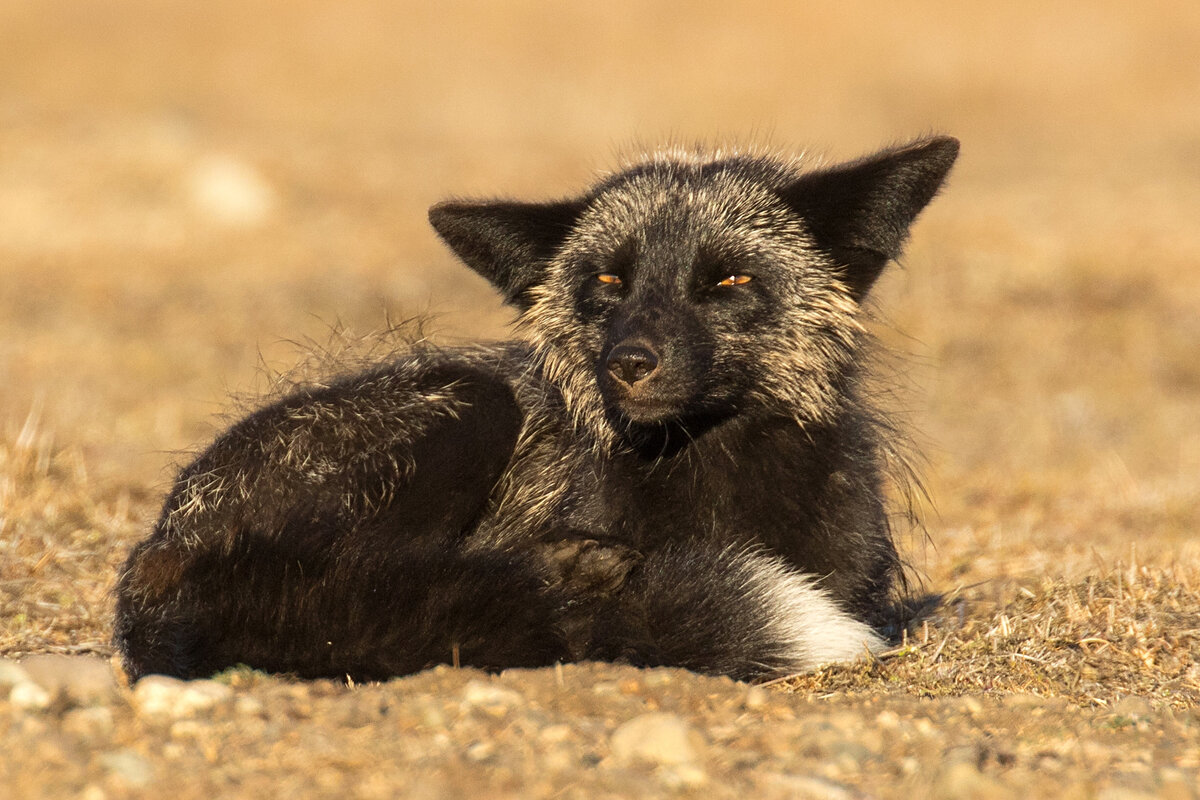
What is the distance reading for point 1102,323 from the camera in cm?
1293

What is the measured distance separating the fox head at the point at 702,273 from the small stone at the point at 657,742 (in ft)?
5.01

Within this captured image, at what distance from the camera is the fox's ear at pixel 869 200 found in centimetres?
464

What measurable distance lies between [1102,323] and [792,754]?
35.9 ft

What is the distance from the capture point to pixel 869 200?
4809mm

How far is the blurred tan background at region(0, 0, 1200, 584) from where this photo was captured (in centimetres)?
862

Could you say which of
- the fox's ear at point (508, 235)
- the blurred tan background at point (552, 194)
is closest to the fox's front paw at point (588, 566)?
the fox's ear at point (508, 235)

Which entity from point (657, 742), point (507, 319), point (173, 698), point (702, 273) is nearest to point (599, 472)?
point (702, 273)

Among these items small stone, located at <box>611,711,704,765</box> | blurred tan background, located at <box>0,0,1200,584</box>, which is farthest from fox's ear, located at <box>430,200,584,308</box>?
small stone, located at <box>611,711,704,765</box>

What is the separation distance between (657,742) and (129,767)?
118cm

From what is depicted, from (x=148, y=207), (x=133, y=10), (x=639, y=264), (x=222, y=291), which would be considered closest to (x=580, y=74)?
(x=133, y=10)

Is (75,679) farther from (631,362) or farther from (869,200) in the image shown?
(869,200)

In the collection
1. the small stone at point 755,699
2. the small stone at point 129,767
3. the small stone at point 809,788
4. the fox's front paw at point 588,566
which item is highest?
the fox's front paw at point 588,566

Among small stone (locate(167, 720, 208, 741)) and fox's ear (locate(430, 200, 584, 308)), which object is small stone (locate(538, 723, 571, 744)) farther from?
fox's ear (locate(430, 200, 584, 308))

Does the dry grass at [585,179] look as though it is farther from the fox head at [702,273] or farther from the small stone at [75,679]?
the small stone at [75,679]
